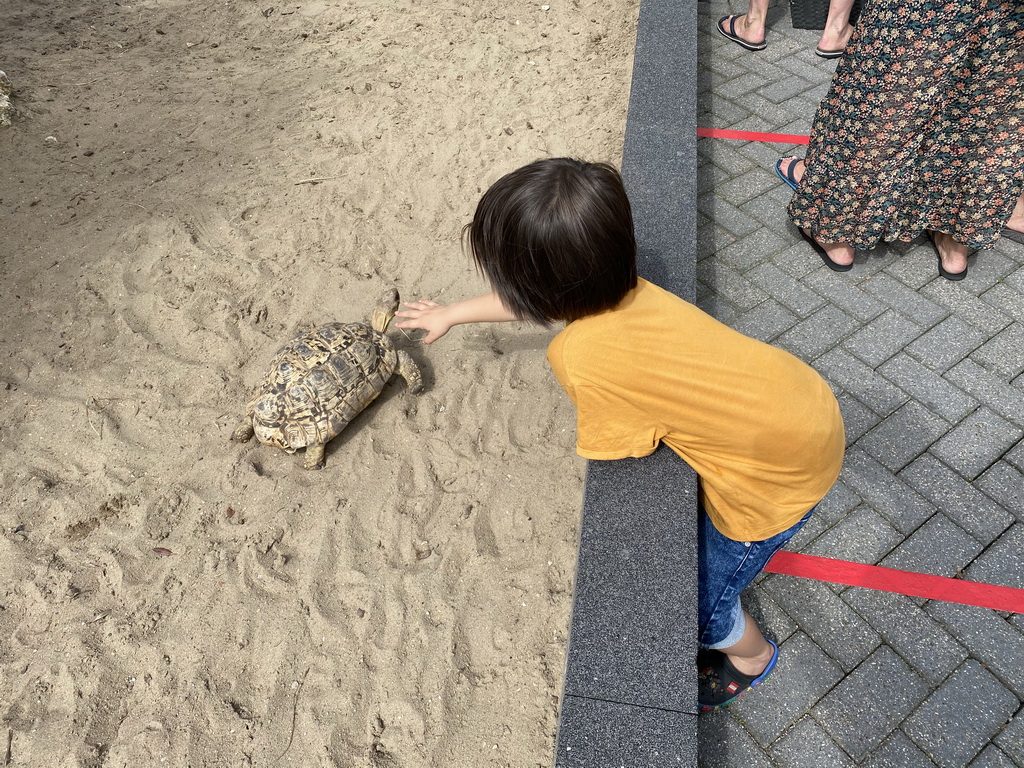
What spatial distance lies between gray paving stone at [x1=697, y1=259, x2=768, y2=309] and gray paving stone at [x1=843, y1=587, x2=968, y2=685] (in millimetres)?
1605

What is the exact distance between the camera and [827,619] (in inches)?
103

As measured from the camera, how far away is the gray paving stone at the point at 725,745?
2.33 metres

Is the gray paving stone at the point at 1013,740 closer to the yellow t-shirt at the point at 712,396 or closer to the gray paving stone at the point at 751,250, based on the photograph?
the yellow t-shirt at the point at 712,396

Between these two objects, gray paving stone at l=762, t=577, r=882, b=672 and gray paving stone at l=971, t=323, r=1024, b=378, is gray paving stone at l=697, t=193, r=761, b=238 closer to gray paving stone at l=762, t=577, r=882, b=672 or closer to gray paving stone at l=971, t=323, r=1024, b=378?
gray paving stone at l=971, t=323, r=1024, b=378

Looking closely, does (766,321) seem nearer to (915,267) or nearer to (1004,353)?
(915,267)

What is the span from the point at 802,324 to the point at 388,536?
2350 mm

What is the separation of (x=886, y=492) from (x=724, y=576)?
1162mm

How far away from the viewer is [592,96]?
525cm

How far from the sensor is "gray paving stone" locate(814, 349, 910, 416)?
3188 mm

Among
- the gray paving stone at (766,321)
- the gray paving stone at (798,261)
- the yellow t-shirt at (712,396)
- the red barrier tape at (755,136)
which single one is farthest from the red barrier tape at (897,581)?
the red barrier tape at (755,136)

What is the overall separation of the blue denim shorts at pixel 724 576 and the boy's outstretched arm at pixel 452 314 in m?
1.02

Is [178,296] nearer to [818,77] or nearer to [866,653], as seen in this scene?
[866,653]

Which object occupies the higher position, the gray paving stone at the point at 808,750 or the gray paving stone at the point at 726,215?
the gray paving stone at the point at 726,215

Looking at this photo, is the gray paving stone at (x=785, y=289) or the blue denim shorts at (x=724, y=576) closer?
the blue denim shorts at (x=724, y=576)
